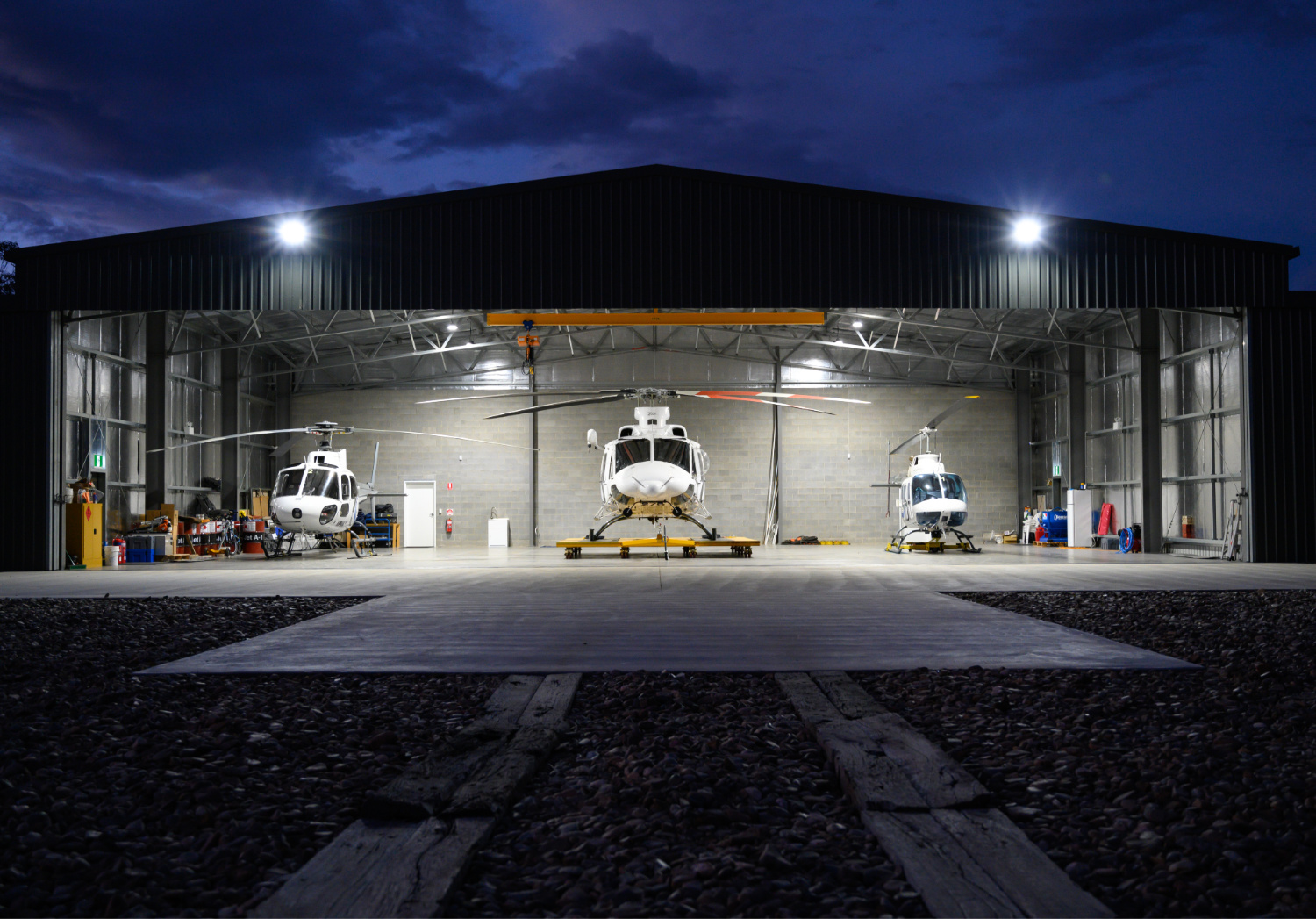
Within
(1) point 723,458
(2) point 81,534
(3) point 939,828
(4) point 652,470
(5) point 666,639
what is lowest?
(5) point 666,639

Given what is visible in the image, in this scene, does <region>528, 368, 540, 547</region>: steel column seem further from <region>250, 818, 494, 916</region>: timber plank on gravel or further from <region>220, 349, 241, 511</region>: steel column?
<region>250, 818, 494, 916</region>: timber plank on gravel

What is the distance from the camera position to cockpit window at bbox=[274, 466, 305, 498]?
18734mm

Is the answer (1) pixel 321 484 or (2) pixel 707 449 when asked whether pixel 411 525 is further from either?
(2) pixel 707 449

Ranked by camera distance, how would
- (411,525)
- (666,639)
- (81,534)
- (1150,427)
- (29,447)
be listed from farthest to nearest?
(411,525) < (1150,427) < (81,534) < (29,447) < (666,639)

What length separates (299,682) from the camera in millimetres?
4633

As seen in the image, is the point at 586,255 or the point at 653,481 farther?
the point at 653,481

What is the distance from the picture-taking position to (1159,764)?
3031mm

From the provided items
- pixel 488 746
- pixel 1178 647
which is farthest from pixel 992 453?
pixel 488 746

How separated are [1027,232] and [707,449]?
548 inches

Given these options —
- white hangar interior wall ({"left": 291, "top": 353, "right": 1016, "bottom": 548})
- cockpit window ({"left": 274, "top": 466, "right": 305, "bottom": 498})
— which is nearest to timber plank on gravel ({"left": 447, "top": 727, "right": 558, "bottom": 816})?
cockpit window ({"left": 274, "top": 466, "right": 305, "bottom": 498})

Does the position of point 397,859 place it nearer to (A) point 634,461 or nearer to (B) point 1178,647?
(B) point 1178,647

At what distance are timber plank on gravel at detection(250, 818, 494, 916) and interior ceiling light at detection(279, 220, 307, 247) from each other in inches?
542

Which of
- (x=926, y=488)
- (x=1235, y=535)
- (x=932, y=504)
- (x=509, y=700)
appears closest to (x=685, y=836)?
(x=509, y=700)

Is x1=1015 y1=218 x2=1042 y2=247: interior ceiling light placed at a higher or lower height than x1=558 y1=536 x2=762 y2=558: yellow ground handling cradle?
higher
